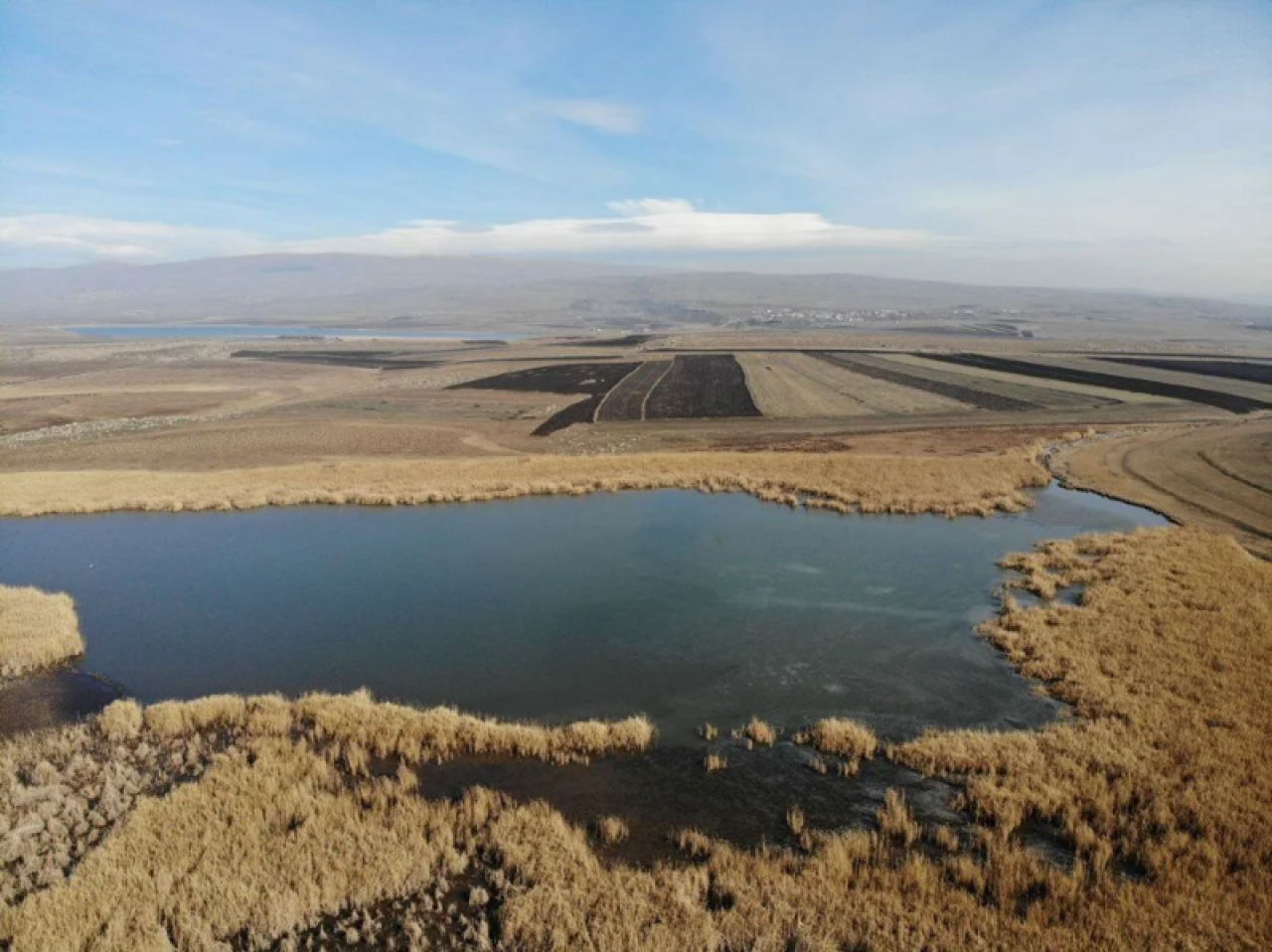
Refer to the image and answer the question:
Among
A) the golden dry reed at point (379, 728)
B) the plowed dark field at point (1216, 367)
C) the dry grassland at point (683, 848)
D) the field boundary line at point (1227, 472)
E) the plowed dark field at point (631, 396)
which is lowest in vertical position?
the golden dry reed at point (379, 728)

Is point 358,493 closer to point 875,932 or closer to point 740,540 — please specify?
point 740,540

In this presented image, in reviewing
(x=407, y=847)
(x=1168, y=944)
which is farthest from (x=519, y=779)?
(x=1168, y=944)

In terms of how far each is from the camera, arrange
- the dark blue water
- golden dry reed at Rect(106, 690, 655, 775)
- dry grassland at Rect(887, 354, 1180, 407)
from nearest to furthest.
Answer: golden dry reed at Rect(106, 690, 655, 775), the dark blue water, dry grassland at Rect(887, 354, 1180, 407)

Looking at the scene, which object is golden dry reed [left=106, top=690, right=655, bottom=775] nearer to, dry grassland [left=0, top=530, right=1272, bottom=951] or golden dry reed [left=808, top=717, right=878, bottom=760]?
dry grassland [left=0, top=530, right=1272, bottom=951]

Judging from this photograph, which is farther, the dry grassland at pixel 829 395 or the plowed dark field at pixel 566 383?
the dry grassland at pixel 829 395

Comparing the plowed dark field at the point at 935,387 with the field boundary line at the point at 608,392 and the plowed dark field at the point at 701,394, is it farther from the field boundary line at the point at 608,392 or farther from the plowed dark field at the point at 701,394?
the field boundary line at the point at 608,392

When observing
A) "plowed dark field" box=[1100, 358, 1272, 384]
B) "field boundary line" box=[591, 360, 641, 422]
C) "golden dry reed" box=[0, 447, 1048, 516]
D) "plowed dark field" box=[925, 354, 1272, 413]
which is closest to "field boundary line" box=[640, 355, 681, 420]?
"field boundary line" box=[591, 360, 641, 422]

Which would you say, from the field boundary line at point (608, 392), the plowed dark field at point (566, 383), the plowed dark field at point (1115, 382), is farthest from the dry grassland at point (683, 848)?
the plowed dark field at point (1115, 382)

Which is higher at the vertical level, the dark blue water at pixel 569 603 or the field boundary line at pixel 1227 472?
the field boundary line at pixel 1227 472
